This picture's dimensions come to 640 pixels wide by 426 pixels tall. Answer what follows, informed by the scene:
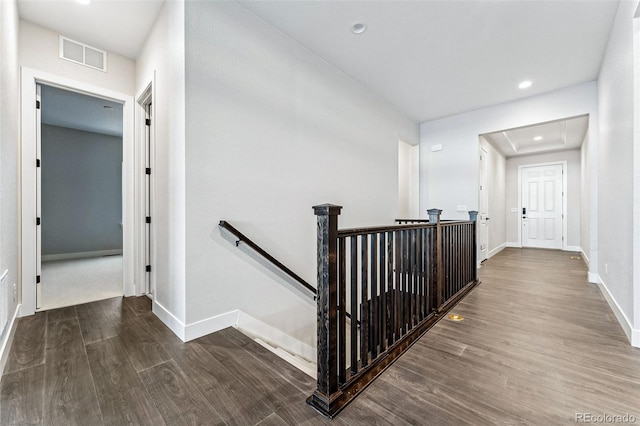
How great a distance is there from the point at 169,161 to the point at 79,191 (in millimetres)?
5305

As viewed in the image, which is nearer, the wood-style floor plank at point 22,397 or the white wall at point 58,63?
the wood-style floor plank at point 22,397

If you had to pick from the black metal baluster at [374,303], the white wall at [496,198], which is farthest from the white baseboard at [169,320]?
the white wall at [496,198]

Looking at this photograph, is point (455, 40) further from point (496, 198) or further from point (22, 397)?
point (496, 198)

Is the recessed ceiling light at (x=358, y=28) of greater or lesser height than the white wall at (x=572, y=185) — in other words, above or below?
above

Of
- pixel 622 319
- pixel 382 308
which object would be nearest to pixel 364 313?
pixel 382 308

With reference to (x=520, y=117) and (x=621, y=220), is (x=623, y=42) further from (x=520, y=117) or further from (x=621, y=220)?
(x=520, y=117)

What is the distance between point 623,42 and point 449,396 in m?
3.27

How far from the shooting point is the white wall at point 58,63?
2.67 meters

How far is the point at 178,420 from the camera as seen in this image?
135cm

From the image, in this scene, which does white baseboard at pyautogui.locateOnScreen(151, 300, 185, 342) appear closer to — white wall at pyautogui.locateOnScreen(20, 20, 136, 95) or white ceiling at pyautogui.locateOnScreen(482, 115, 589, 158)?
white wall at pyautogui.locateOnScreen(20, 20, 136, 95)

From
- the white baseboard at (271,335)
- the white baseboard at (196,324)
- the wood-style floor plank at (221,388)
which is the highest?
the white baseboard at (196,324)

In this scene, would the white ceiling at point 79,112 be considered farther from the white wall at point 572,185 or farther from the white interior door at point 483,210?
the white wall at point 572,185

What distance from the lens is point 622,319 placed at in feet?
8.02

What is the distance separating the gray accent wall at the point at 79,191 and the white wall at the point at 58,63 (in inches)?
152
